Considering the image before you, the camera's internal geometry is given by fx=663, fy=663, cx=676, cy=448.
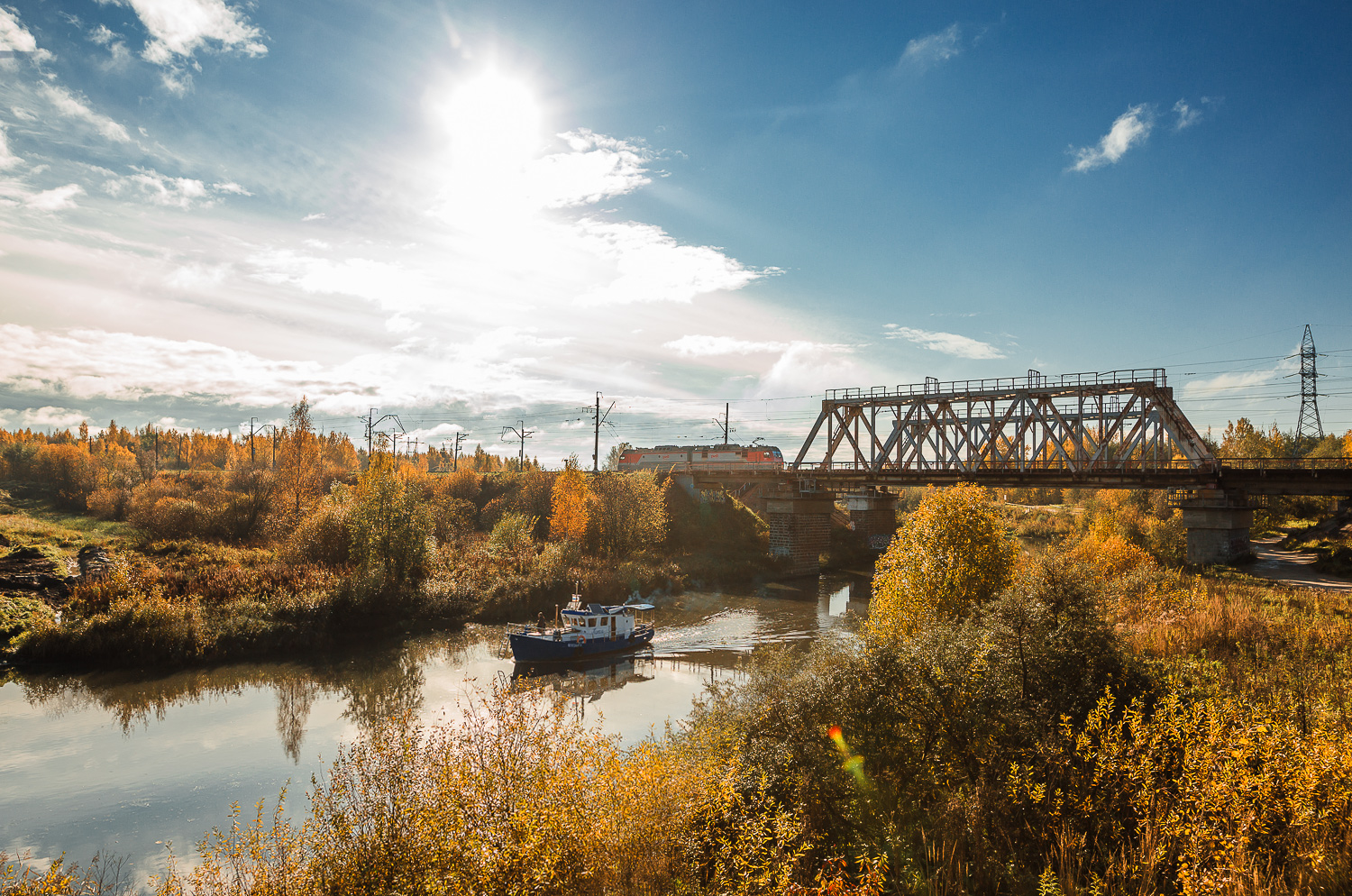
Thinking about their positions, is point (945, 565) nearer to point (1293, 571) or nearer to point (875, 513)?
point (1293, 571)

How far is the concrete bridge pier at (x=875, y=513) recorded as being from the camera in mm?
65000

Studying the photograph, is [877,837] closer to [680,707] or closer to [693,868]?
[693,868]

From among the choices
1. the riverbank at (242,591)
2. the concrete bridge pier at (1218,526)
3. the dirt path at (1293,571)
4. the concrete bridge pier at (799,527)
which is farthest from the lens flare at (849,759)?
the concrete bridge pier at (799,527)

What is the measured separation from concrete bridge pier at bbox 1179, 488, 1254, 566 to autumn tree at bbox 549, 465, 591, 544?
41.2m

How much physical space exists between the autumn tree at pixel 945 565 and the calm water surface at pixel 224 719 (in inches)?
188

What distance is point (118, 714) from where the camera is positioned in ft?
80.9

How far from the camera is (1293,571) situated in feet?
119

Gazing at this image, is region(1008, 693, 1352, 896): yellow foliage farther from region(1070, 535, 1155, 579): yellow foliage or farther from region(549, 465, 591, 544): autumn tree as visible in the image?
region(549, 465, 591, 544): autumn tree

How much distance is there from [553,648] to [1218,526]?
39387mm

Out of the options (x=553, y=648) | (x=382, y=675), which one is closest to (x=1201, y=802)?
(x=553, y=648)

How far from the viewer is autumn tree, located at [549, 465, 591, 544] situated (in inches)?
2117

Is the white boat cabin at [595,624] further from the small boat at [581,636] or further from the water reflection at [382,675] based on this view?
the water reflection at [382,675]

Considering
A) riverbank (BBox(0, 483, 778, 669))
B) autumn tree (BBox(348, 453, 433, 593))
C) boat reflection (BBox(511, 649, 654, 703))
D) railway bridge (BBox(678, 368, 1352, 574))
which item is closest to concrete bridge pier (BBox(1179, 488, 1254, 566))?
railway bridge (BBox(678, 368, 1352, 574))

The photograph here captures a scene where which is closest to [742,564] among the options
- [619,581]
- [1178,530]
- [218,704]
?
[619,581]
